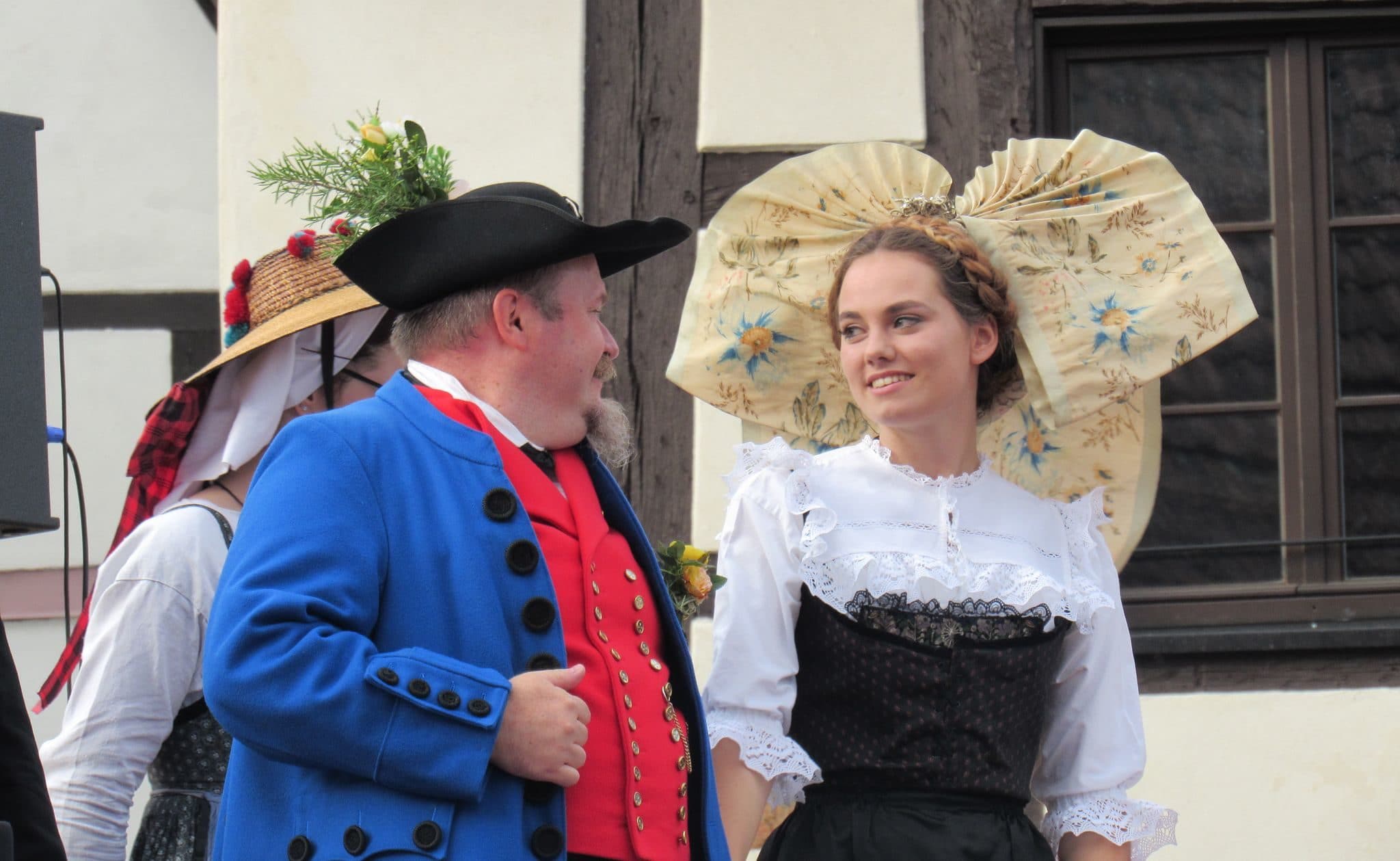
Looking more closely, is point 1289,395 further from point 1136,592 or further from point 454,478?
point 454,478

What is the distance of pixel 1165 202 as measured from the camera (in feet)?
9.34

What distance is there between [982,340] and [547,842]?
1.27 m

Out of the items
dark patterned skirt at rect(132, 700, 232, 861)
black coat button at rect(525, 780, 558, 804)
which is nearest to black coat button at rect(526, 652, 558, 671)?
black coat button at rect(525, 780, 558, 804)

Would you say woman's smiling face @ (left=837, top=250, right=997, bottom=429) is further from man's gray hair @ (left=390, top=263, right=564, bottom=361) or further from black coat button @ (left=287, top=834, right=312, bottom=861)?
black coat button @ (left=287, top=834, right=312, bottom=861)

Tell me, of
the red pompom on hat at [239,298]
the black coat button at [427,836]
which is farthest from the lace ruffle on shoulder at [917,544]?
the red pompom on hat at [239,298]

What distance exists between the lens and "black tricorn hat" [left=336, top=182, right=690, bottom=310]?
81.9 inches

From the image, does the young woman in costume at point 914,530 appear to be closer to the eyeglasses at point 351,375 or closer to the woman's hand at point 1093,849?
the woman's hand at point 1093,849

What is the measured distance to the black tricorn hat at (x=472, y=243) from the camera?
2080mm

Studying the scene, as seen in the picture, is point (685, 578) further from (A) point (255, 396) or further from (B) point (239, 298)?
(B) point (239, 298)

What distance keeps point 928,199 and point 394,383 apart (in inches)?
45.1

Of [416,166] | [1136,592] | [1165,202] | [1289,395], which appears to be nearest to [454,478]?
[416,166]

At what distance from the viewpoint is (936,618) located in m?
2.48

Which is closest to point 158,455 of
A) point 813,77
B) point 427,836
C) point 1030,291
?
point 427,836

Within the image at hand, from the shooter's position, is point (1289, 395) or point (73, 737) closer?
point (73, 737)
